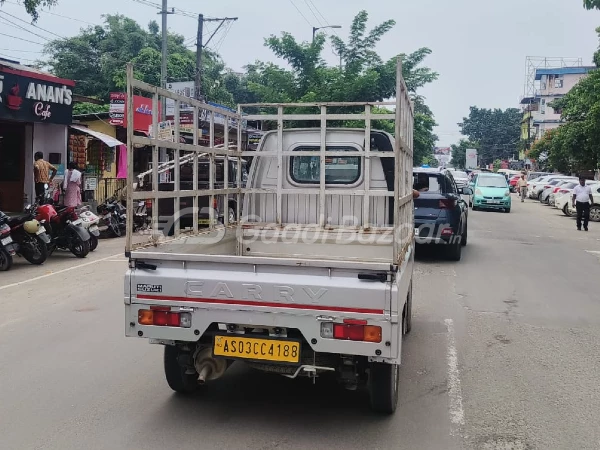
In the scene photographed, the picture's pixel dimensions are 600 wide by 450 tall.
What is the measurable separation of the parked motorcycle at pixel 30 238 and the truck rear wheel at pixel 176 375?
727 centimetres

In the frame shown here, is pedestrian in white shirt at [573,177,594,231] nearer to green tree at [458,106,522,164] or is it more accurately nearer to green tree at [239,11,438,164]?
green tree at [239,11,438,164]

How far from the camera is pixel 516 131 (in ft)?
297

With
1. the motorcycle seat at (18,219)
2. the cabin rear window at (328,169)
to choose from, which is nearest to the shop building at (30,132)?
the motorcycle seat at (18,219)

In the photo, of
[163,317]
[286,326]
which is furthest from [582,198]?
[163,317]

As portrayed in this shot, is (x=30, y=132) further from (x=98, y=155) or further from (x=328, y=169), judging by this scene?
(x=328, y=169)

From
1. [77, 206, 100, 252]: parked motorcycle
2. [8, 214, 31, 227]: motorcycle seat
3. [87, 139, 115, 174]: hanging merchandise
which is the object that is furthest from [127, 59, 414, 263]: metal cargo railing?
[87, 139, 115, 174]: hanging merchandise

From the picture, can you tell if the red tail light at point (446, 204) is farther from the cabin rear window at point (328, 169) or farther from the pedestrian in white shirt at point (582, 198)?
the pedestrian in white shirt at point (582, 198)

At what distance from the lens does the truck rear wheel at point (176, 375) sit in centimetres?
455

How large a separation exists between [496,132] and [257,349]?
304ft

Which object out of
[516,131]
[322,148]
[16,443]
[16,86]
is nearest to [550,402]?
[322,148]

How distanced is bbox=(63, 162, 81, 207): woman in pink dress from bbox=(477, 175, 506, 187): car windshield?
58.1 ft

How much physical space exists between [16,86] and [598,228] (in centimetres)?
1722

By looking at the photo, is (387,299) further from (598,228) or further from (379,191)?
(598,228)

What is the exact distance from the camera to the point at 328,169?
244 inches
